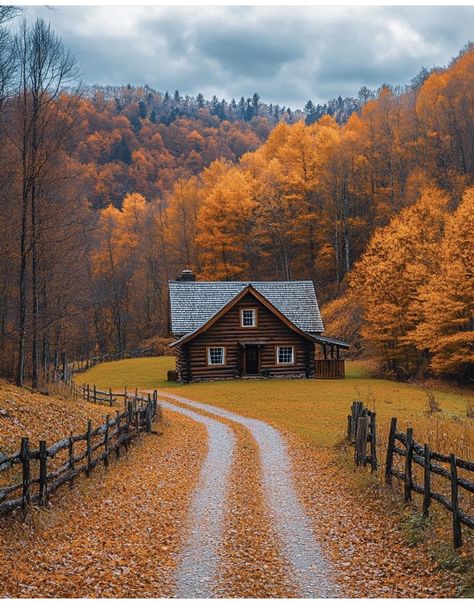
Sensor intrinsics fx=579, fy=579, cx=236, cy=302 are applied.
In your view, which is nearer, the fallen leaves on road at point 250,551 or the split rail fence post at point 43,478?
the fallen leaves on road at point 250,551

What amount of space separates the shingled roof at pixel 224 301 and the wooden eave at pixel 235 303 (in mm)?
1569

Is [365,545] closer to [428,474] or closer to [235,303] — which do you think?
[428,474]

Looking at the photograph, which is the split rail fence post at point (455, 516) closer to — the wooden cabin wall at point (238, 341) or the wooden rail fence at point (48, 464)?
the wooden rail fence at point (48, 464)

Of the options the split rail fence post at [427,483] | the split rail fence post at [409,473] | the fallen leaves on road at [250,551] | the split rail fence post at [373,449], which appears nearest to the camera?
the fallen leaves on road at [250,551]

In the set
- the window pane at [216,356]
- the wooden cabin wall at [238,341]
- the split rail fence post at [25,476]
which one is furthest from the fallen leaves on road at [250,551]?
the window pane at [216,356]

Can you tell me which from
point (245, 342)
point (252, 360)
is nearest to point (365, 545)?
point (245, 342)

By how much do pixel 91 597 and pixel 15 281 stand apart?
28814mm

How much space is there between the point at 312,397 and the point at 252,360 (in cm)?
1234

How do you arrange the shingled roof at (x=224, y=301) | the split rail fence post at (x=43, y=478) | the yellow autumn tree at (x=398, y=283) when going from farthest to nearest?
1. the shingled roof at (x=224, y=301)
2. the yellow autumn tree at (x=398, y=283)
3. the split rail fence post at (x=43, y=478)

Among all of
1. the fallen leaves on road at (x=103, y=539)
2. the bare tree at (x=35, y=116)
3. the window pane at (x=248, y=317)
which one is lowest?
the fallen leaves on road at (x=103, y=539)

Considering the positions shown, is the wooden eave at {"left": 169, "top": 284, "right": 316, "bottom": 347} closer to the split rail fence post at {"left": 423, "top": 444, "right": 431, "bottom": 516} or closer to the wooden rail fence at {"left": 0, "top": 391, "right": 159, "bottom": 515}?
the wooden rail fence at {"left": 0, "top": 391, "right": 159, "bottom": 515}

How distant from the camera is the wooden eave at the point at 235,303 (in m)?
45.4

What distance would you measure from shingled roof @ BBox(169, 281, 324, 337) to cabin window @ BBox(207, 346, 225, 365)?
246 centimetres

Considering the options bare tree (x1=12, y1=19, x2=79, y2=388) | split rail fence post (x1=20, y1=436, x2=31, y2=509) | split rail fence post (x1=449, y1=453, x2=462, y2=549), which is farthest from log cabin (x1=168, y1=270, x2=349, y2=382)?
split rail fence post (x1=449, y1=453, x2=462, y2=549)
